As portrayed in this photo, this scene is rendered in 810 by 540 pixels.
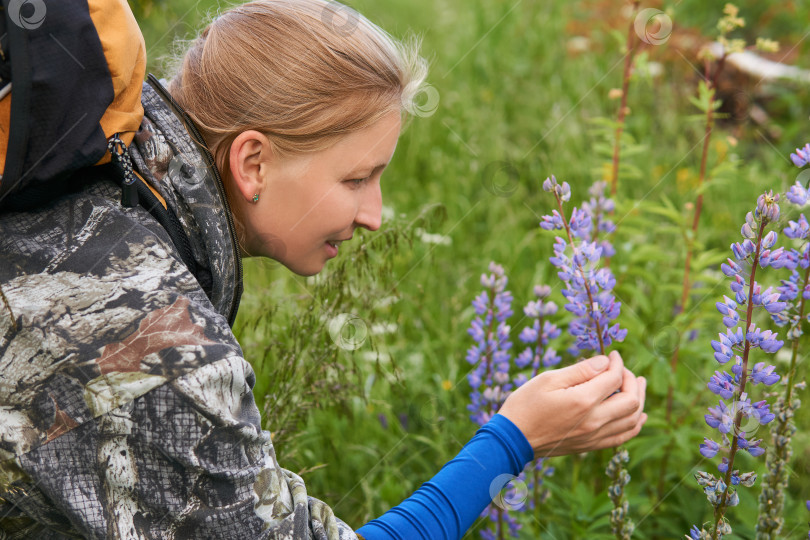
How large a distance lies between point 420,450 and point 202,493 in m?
1.30

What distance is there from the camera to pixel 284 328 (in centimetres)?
227

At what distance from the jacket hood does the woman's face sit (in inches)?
16.5

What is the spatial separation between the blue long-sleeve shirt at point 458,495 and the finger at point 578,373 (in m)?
0.14

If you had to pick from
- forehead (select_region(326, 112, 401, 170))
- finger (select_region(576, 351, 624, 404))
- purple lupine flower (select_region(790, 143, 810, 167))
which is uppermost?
purple lupine flower (select_region(790, 143, 810, 167))

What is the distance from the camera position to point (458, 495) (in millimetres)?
1552

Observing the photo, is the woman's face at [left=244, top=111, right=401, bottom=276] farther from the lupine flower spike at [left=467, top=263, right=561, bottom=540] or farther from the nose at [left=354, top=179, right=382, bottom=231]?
the lupine flower spike at [left=467, top=263, right=561, bottom=540]

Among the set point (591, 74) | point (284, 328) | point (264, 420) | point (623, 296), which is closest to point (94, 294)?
point (264, 420)

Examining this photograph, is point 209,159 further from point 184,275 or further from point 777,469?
point 777,469

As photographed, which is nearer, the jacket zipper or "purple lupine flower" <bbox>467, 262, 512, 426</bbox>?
the jacket zipper

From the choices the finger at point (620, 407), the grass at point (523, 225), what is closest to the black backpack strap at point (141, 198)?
the grass at point (523, 225)

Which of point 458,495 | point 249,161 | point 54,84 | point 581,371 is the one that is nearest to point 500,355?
point 581,371

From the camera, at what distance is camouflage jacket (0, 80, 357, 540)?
121 cm

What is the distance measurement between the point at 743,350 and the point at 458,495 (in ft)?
2.09

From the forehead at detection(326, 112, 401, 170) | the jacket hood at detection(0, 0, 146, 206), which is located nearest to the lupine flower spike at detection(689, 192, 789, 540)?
the forehead at detection(326, 112, 401, 170)
